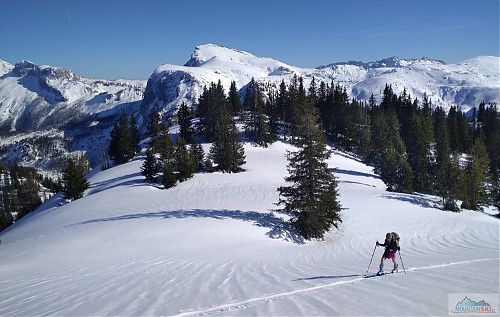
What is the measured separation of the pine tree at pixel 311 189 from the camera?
26531 millimetres

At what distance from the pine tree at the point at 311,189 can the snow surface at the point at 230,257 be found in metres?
1.25

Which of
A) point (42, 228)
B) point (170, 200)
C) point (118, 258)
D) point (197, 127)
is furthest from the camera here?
point (197, 127)

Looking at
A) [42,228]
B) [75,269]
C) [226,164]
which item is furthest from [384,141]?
[75,269]

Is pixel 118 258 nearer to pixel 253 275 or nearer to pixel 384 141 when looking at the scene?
pixel 253 275

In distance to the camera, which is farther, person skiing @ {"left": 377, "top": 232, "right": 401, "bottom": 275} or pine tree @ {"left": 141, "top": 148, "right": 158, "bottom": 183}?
pine tree @ {"left": 141, "top": 148, "right": 158, "bottom": 183}

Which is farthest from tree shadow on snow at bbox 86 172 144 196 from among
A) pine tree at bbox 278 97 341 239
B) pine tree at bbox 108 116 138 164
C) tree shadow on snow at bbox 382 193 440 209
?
tree shadow on snow at bbox 382 193 440 209

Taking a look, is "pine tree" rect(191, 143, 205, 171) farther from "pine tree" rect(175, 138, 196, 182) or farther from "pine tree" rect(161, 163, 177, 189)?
"pine tree" rect(161, 163, 177, 189)

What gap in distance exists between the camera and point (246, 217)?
98.4ft

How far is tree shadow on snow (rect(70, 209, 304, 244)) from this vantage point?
26.4m

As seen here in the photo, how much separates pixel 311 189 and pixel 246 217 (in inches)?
243

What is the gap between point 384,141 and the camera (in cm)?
6538

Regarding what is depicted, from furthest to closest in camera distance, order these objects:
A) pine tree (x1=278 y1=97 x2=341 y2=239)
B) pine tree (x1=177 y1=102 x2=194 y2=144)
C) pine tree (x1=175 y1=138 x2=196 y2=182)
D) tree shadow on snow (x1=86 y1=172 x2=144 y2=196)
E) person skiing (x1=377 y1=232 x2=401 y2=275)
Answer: pine tree (x1=177 y1=102 x2=194 y2=144) → tree shadow on snow (x1=86 y1=172 x2=144 y2=196) → pine tree (x1=175 y1=138 x2=196 y2=182) → pine tree (x1=278 y1=97 x2=341 y2=239) → person skiing (x1=377 y1=232 x2=401 y2=275)

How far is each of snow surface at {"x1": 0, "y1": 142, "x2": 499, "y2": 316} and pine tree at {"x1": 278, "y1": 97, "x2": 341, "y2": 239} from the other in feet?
4.10

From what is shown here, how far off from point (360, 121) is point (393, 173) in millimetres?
36337
